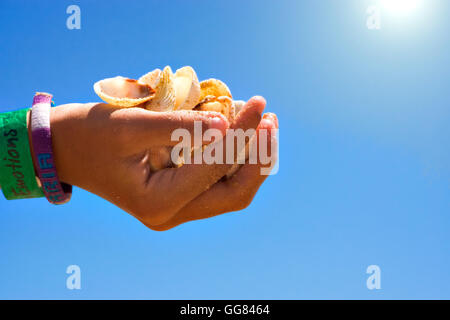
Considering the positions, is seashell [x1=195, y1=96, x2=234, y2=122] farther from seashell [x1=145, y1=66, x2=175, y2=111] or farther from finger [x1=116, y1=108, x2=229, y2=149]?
finger [x1=116, y1=108, x2=229, y2=149]

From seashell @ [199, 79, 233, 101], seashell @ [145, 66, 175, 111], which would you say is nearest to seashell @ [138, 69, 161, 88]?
seashell @ [145, 66, 175, 111]

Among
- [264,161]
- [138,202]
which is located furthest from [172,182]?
[264,161]

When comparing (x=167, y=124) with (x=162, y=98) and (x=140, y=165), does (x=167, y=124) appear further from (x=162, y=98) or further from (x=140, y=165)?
(x=162, y=98)

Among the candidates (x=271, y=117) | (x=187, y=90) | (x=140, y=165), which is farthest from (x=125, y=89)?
(x=271, y=117)

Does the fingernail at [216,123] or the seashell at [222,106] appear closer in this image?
the fingernail at [216,123]

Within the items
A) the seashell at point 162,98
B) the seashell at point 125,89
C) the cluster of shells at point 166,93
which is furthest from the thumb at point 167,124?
the seashell at point 162,98

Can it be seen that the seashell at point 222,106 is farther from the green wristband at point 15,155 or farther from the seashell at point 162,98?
the green wristband at point 15,155

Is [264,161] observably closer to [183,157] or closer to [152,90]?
[183,157]
